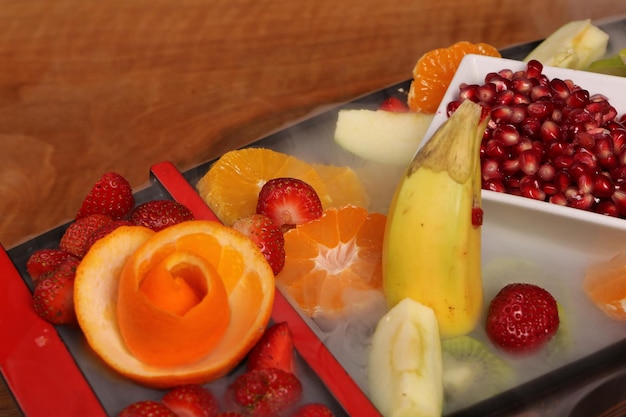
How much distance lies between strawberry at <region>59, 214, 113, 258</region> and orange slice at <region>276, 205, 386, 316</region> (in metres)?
0.24

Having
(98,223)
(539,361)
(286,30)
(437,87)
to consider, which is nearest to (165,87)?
(286,30)

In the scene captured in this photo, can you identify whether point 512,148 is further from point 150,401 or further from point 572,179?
point 150,401

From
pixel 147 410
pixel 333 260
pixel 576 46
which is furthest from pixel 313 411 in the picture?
pixel 576 46

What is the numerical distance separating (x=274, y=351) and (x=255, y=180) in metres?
0.38

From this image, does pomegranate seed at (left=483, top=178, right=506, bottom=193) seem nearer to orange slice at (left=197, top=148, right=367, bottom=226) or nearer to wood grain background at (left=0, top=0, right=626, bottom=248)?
orange slice at (left=197, top=148, right=367, bottom=226)

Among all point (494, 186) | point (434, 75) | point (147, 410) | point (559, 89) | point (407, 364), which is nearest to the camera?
point (147, 410)

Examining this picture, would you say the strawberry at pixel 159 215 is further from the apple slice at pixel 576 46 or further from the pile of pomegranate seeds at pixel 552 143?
the apple slice at pixel 576 46

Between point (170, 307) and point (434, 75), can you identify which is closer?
point (170, 307)

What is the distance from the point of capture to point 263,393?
83 centimetres

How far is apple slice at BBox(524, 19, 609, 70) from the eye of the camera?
144cm

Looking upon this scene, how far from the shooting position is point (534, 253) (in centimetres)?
110

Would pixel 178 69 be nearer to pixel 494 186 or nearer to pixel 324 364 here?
pixel 494 186

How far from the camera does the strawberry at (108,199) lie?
106 cm

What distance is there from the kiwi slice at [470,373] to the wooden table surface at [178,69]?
626mm
